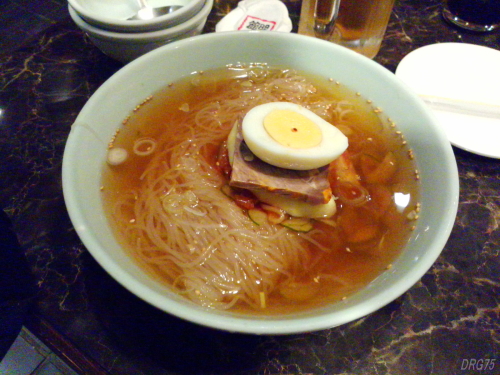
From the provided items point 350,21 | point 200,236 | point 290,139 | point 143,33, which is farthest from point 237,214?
point 350,21

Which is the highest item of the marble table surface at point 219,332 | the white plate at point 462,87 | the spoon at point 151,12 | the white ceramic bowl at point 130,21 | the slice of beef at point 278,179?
the white ceramic bowl at point 130,21

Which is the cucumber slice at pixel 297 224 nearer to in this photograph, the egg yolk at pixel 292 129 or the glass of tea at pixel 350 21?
the egg yolk at pixel 292 129

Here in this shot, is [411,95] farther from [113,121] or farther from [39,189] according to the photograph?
[39,189]

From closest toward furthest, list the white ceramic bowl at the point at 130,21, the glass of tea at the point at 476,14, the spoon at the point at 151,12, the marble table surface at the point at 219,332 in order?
the marble table surface at the point at 219,332 → the white ceramic bowl at the point at 130,21 → the spoon at the point at 151,12 → the glass of tea at the point at 476,14

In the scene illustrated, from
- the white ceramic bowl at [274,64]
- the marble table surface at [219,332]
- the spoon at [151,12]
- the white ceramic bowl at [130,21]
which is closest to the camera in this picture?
the white ceramic bowl at [274,64]

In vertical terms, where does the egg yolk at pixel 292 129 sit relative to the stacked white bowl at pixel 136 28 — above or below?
below

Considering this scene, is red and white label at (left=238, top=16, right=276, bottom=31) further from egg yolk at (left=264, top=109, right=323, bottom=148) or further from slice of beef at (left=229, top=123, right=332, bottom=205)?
slice of beef at (left=229, top=123, right=332, bottom=205)

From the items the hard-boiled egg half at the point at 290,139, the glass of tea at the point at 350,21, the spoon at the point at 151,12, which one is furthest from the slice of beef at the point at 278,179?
the spoon at the point at 151,12

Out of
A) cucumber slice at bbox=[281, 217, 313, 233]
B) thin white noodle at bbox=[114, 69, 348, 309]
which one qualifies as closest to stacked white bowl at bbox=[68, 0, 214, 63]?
thin white noodle at bbox=[114, 69, 348, 309]
